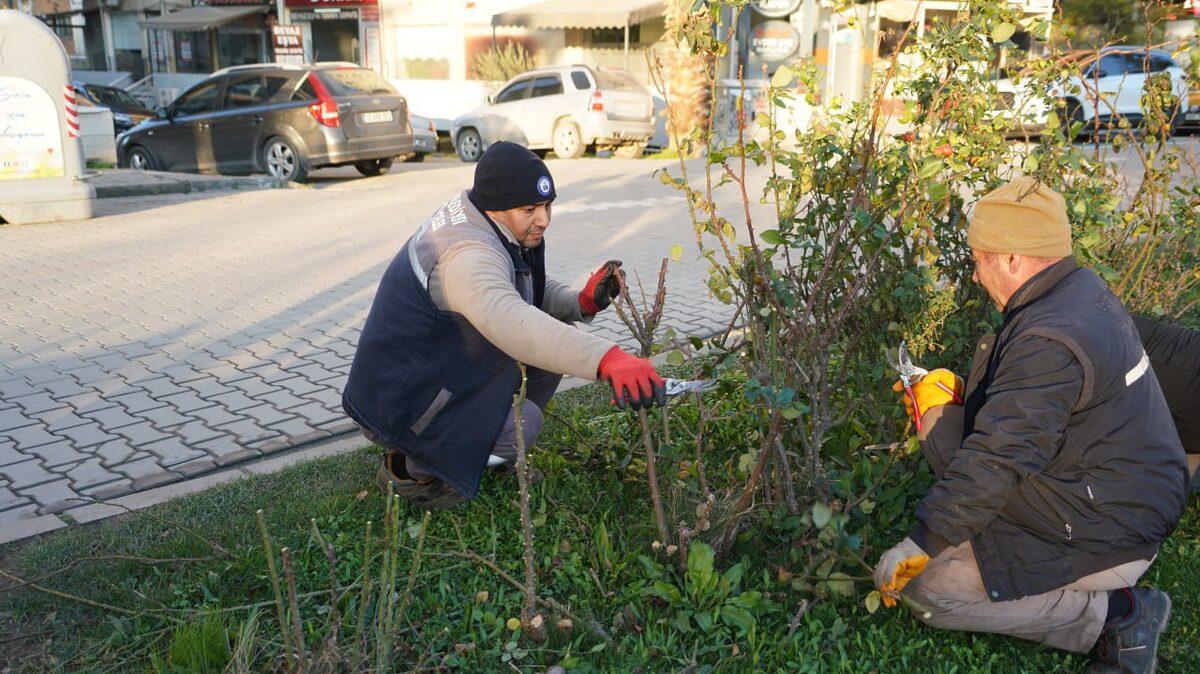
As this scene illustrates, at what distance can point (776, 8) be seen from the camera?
2195 centimetres

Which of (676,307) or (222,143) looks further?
(222,143)

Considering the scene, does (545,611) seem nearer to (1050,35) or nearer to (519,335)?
(519,335)

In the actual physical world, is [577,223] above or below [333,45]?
below

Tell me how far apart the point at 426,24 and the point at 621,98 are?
29.9 ft

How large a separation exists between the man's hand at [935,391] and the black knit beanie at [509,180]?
4.29ft

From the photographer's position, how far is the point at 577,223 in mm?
10594

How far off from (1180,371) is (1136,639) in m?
1.02

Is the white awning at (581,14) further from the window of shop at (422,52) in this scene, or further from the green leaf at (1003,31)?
the green leaf at (1003,31)

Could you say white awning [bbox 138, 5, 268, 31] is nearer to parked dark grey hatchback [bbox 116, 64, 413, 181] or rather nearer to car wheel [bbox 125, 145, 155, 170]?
car wheel [bbox 125, 145, 155, 170]

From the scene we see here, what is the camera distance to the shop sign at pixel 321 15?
26609 millimetres

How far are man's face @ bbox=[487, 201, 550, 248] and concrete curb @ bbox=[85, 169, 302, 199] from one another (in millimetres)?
10120

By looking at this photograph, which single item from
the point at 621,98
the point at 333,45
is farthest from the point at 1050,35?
the point at 333,45

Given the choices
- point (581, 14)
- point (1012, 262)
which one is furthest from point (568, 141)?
point (1012, 262)

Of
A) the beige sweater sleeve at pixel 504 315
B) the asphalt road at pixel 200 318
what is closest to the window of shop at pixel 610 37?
the asphalt road at pixel 200 318
